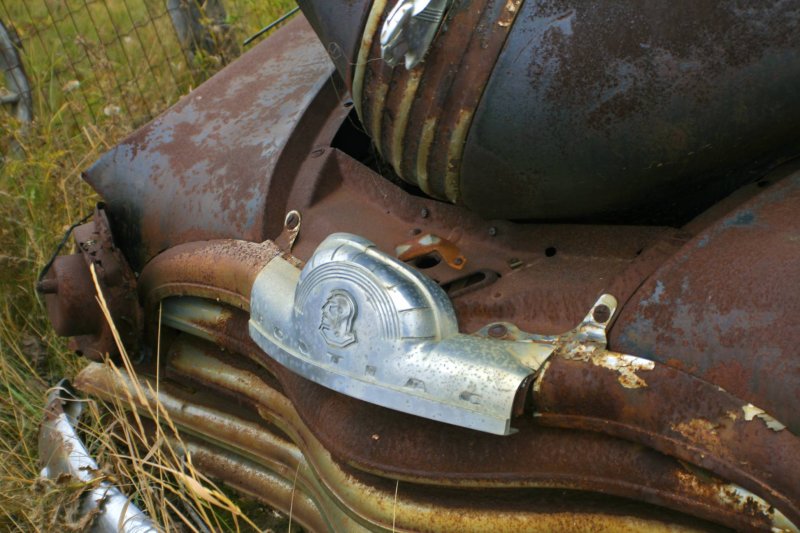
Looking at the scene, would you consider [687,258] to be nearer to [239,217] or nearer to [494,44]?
[494,44]

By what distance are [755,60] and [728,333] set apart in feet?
1.11

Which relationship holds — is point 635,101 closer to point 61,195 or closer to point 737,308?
point 737,308

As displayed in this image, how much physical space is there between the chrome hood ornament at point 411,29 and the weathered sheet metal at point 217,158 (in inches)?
19.1

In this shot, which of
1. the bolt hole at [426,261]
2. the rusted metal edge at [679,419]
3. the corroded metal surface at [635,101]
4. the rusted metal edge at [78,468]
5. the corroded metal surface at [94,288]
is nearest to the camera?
the rusted metal edge at [679,419]

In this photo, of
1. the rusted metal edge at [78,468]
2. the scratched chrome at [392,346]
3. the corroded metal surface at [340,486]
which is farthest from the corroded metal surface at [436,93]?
the rusted metal edge at [78,468]

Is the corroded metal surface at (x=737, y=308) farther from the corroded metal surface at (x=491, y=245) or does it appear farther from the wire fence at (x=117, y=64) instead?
the wire fence at (x=117, y=64)

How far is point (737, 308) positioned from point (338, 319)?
53 centimetres

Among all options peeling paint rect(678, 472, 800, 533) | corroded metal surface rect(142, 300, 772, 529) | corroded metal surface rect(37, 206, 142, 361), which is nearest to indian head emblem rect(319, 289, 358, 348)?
corroded metal surface rect(142, 300, 772, 529)

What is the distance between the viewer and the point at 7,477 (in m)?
1.94

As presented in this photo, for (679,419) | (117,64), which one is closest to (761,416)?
(679,419)

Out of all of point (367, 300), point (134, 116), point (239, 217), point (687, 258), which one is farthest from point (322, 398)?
point (134, 116)

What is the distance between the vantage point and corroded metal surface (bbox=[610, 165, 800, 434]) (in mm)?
1128

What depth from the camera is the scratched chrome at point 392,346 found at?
1.27 meters

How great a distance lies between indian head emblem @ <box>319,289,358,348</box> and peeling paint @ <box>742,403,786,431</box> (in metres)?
0.52
